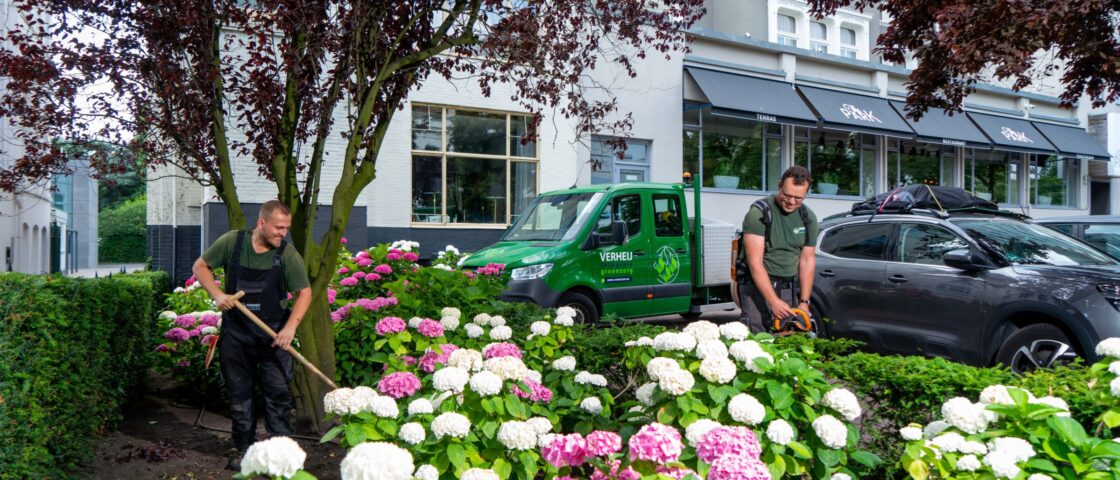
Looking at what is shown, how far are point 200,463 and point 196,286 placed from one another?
12.4 feet

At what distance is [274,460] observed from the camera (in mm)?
2053

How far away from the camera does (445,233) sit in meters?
16.2

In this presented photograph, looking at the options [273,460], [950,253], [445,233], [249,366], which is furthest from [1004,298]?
[445,233]

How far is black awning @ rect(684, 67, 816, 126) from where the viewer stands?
1867cm

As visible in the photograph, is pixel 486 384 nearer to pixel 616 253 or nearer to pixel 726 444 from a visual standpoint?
pixel 726 444

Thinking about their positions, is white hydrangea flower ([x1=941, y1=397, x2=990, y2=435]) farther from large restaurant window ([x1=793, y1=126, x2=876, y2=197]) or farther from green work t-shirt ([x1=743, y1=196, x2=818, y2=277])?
large restaurant window ([x1=793, y1=126, x2=876, y2=197])

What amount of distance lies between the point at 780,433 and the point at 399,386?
5.27 ft

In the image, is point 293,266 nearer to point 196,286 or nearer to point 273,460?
point 273,460

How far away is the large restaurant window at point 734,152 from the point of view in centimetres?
1992

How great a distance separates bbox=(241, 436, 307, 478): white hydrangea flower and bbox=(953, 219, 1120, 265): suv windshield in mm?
6663

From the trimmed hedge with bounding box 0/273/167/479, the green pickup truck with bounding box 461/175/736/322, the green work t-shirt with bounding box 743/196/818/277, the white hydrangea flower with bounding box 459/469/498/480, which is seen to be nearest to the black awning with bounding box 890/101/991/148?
the green pickup truck with bounding box 461/175/736/322

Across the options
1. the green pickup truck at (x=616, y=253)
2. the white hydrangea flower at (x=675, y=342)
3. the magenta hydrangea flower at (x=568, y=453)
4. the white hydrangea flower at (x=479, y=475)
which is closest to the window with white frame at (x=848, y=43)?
the green pickup truck at (x=616, y=253)

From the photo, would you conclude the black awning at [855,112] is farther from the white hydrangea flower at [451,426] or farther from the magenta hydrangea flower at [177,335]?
the white hydrangea flower at [451,426]

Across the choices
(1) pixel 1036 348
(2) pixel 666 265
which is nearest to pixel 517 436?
(1) pixel 1036 348
